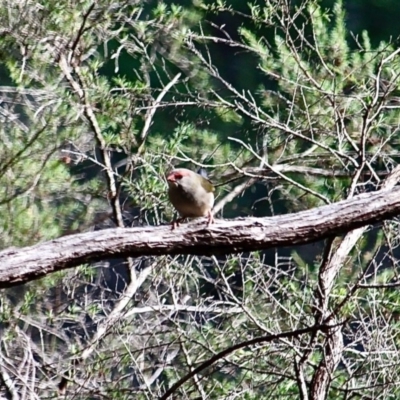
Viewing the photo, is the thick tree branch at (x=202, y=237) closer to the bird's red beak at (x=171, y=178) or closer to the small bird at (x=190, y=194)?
the small bird at (x=190, y=194)

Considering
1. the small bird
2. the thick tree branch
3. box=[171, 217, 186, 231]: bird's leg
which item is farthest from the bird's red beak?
the thick tree branch

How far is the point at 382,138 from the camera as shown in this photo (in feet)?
14.2

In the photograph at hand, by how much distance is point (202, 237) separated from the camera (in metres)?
2.69

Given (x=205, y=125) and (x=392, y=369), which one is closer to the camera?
(x=392, y=369)

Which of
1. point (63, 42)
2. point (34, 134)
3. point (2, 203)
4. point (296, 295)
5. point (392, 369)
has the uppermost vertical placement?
point (63, 42)

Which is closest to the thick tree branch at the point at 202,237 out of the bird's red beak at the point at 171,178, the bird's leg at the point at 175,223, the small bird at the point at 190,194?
the bird's leg at the point at 175,223

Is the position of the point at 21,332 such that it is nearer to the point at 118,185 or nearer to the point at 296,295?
the point at 118,185

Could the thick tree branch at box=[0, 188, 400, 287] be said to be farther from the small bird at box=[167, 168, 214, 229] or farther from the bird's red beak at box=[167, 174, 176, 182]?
the bird's red beak at box=[167, 174, 176, 182]

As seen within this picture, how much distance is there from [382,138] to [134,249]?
6.79 ft

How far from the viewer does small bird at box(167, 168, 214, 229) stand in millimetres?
3545

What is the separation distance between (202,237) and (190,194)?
2.84 feet

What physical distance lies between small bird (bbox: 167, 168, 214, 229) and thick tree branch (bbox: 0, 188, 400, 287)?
78 centimetres

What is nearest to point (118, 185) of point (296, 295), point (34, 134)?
point (34, 134)


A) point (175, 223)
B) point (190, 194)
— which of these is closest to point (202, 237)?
point (175, 223)
